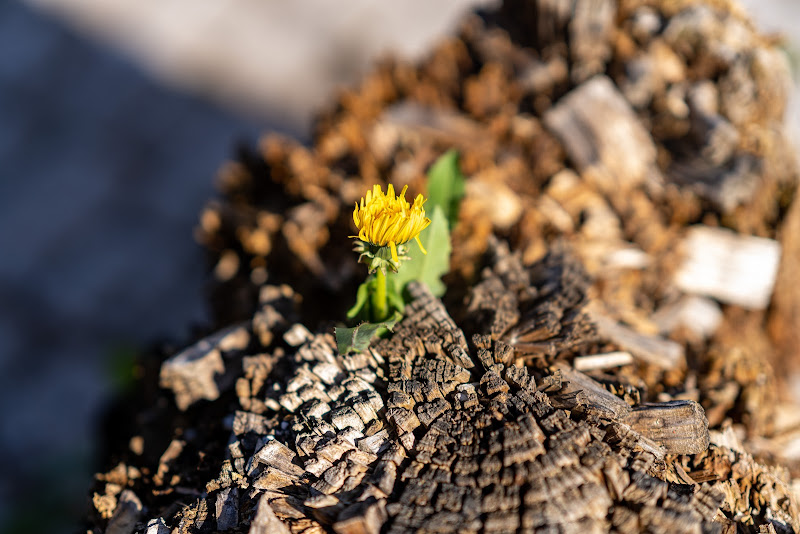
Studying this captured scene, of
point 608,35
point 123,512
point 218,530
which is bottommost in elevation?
point 218,530

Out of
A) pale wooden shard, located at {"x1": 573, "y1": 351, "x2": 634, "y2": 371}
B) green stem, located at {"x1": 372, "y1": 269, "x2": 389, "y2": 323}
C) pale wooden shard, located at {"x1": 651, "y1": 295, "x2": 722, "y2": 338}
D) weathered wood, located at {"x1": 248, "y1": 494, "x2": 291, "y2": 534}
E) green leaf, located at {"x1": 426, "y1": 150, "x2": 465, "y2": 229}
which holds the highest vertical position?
green leaf, located at {"x1": 426, "y1": 150, "x2": 465, "y2": 229}

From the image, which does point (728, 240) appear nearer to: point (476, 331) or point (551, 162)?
point (551, 162)

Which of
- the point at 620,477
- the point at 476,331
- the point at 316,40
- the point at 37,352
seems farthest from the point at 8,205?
the point at 620,477

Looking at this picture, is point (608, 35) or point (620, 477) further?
point (608, 35)

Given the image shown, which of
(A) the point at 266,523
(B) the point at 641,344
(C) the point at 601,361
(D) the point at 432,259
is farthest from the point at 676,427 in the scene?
(A) the point at 266,523

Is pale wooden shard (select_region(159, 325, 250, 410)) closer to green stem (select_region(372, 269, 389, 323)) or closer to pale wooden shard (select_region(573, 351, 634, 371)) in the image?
green stem (select_region(372, 269, 389, 323))

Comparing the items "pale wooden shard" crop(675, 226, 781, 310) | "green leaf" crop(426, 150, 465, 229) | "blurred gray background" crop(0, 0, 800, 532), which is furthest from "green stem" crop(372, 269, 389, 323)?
"blurred gray background" crop(0, 0, 800, 532)

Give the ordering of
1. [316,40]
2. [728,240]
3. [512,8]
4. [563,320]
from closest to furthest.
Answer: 1. [563,320]
2. [728,240]
3. [512,8]
4. [316,40]
